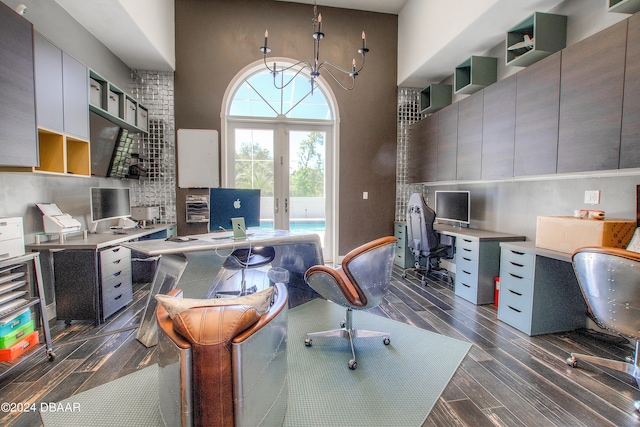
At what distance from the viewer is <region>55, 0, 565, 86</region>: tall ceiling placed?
304cm

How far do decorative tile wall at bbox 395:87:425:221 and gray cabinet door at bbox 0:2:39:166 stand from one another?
15.0ft

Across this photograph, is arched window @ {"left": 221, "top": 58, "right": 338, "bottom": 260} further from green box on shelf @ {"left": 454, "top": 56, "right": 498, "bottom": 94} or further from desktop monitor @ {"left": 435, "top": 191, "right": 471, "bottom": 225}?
green box on shelf @ {"left": 454, "top": 56, "right": 498, "bottom": 94}

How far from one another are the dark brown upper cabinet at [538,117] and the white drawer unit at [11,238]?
4.17 metres

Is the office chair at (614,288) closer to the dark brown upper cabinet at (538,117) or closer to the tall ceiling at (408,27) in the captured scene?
the dark brown upper cabinet at (538,117)

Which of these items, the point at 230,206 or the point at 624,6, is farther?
the point at 230,206

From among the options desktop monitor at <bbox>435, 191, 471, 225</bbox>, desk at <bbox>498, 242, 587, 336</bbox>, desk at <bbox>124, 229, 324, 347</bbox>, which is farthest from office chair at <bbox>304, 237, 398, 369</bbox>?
desktop monitor at <bbox>435, 191, 471, 225</bbox>

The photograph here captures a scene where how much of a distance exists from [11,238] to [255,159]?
3.22 meters

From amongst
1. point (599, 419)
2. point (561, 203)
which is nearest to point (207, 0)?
point (561, 203)

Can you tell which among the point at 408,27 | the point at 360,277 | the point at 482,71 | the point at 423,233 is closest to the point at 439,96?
the point at 482,71

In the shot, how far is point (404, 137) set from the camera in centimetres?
522

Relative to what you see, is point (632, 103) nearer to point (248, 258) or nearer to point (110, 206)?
point (248, 258)

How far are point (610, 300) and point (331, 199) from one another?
3.78m

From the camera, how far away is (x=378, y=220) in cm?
522

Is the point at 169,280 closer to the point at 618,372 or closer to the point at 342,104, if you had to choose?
the point at 618,372
